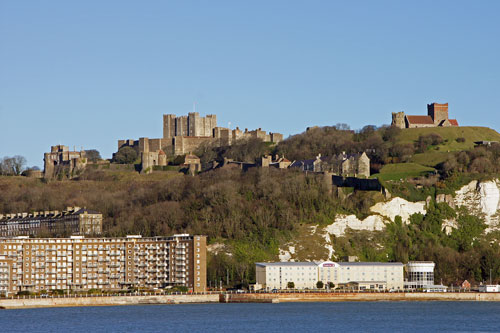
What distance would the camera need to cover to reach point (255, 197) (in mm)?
133125

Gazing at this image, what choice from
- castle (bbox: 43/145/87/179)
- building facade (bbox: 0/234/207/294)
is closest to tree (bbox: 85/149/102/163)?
castle (bbox: 43/145/87/179)

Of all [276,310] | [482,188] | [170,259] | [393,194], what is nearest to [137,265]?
[170,259]

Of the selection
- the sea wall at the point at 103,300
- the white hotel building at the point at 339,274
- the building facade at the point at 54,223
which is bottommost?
the sea wall at the point at 103,300

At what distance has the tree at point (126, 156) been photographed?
6880 inches

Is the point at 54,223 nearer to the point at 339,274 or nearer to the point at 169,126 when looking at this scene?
the point at 339,274

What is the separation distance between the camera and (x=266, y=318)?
91062 mm

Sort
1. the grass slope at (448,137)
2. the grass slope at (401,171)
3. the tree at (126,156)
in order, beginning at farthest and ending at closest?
1. the tree at (126,156)
2. the grass slope at (448,137)
3. the grass slope at (401,171)

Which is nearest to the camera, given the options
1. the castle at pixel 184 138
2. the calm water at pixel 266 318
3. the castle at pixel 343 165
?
the calm water at pixel 266 318

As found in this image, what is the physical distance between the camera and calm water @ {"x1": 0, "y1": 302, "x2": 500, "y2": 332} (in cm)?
8225

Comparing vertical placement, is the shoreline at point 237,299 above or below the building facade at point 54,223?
below

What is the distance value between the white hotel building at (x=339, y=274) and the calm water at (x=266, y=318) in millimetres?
3834

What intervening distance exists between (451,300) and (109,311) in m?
34.3

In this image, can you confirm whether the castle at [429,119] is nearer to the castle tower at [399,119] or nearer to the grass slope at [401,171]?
the castle tower at [399,119]

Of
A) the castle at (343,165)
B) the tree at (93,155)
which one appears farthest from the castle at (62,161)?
the castle at (343,165)
